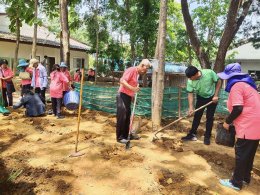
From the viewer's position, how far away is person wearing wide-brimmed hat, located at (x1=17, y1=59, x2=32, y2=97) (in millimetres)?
8938

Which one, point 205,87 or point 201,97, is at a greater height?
point 205,87

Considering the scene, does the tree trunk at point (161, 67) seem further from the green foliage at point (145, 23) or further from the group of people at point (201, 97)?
the green foliage at point (145, 23)

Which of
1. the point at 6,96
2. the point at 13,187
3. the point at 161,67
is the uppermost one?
the point at 161,67

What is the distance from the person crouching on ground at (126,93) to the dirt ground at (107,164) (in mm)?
328

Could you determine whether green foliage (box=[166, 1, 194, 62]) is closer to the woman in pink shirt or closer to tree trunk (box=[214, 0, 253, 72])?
tree trunk (box=[214, 0, 253, 72])

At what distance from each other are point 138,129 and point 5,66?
4.66 m

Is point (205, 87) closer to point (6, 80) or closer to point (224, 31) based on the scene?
point (6, 80)

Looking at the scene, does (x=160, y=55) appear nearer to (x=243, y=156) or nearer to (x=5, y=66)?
(x=243, y=156)

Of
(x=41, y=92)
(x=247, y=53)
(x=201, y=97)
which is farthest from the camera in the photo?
(x=247, y=53)

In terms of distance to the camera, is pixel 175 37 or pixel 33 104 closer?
pixel 33 104

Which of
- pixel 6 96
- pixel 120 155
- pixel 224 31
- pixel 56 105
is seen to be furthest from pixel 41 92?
pixel 224 31

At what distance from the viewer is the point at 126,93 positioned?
5852 mm

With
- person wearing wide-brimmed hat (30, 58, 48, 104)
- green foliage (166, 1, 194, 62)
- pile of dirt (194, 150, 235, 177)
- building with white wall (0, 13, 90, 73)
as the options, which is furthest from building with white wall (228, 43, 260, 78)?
pile of dirt (194, 150, 235, 177)

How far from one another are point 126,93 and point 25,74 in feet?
14.2
